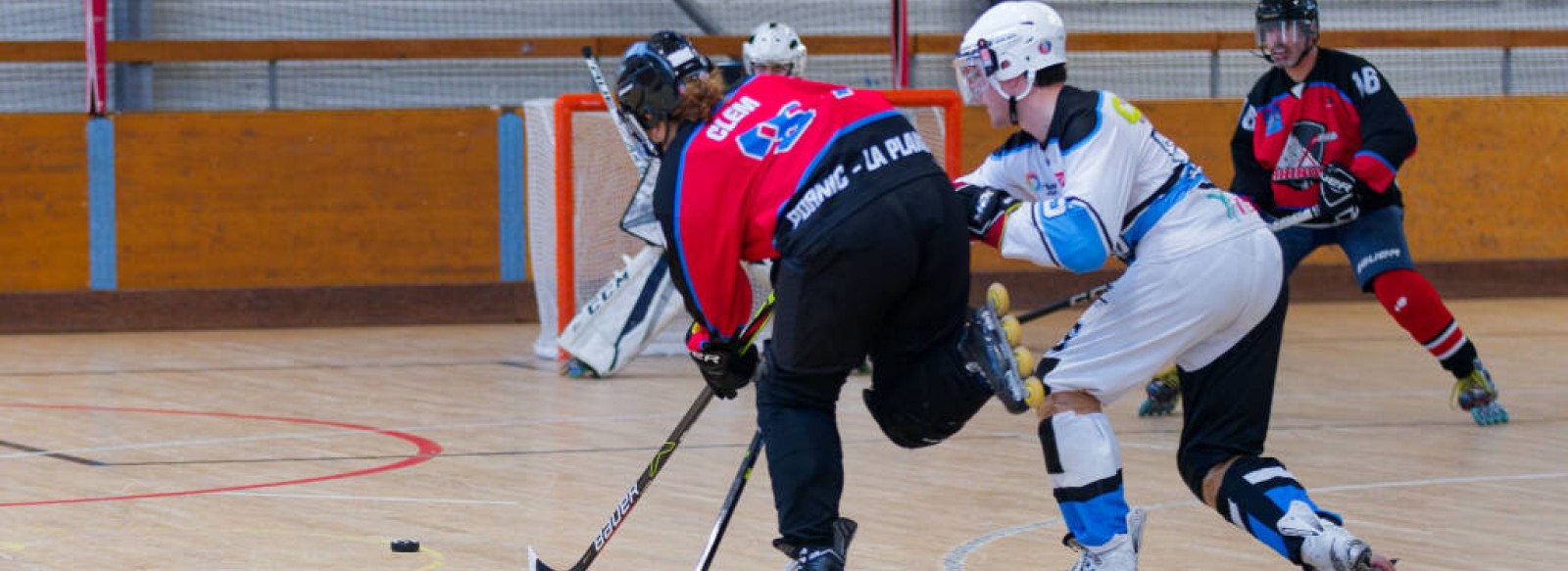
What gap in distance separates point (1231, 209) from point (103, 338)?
6.92 meters

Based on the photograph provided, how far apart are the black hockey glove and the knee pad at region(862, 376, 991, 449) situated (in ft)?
0.78

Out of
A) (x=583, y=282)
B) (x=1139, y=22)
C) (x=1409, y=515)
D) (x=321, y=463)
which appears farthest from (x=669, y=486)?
(x=1139, y=22)

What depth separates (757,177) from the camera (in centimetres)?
351

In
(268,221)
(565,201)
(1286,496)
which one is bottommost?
(268,221)

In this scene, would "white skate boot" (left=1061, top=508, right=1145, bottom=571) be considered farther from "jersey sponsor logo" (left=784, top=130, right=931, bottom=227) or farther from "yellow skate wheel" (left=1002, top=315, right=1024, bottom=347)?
"jersey sponsor logo" (left=784, top=130, right=931, bottom=227)

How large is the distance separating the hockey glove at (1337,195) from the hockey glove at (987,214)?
264 centimetres

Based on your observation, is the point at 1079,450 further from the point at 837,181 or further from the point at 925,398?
the point at 837,181

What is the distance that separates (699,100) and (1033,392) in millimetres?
824

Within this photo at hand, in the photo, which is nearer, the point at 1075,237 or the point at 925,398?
the point at 1075,237

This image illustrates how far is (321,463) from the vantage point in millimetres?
5652

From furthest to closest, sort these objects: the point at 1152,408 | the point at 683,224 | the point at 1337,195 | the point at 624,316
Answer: the point at 624,316, the point at 1152,408, the point at 1337,195, the point at 683,224

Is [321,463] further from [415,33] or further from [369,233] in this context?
[415,33]

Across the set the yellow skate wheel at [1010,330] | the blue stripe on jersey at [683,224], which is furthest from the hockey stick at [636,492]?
the yellow skate wheel at [1010,330]

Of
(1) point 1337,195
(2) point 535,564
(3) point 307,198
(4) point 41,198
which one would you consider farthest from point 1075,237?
(4) point 41,198
